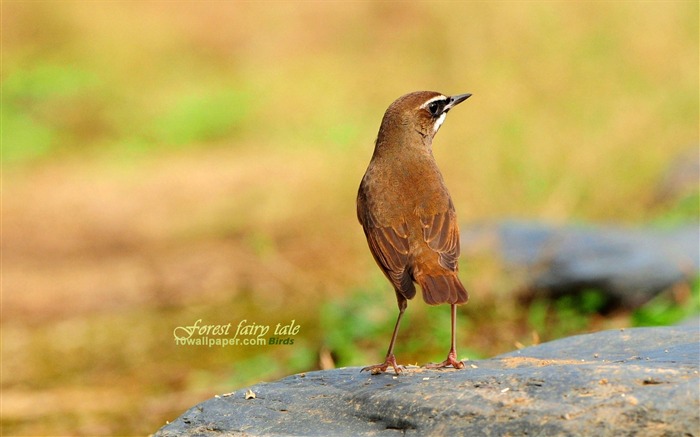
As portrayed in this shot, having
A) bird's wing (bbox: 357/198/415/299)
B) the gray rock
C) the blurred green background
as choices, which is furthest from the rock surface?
the gray rock

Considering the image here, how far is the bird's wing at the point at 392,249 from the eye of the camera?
5.23m

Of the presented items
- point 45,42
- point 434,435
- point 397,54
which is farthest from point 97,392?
point 45,42

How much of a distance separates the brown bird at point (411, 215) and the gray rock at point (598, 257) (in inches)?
115

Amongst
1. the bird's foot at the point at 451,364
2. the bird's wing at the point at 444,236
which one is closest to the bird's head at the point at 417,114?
the bird's wing at the point at 444,236

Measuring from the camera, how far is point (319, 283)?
402 inches

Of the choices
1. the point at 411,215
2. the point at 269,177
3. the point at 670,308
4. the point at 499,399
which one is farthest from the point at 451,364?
the point at 269,177

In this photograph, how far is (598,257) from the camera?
27.7 ft

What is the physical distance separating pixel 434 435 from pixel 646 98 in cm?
966

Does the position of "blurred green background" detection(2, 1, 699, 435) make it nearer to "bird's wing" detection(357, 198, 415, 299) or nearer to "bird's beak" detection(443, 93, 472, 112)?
"bird's wing" detection(357, 198, 415, 299)

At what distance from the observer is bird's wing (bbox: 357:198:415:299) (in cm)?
523

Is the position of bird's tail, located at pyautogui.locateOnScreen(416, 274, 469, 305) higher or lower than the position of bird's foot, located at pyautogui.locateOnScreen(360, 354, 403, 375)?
higher

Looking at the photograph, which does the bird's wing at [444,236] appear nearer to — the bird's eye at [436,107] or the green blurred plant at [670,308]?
the bird's eye at [436,107]

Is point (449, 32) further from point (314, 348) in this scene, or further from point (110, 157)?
point (314, 348)

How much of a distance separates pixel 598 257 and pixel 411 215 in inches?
136
